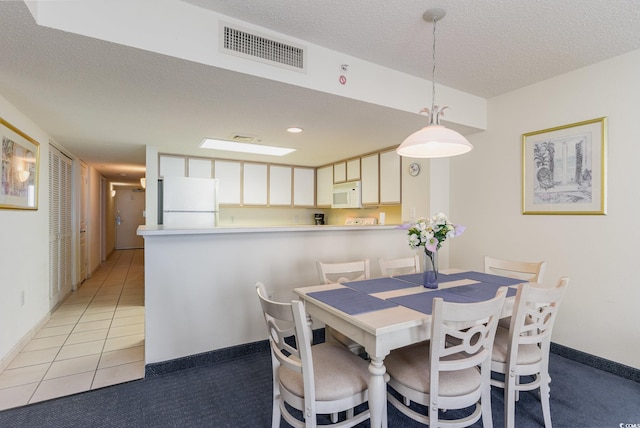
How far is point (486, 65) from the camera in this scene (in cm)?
251

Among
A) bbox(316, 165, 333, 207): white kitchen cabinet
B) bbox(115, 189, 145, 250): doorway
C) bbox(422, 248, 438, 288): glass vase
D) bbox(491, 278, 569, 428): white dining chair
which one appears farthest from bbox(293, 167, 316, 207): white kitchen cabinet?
bbox(115, 189, 145, 250): doorway

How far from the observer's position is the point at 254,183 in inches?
198

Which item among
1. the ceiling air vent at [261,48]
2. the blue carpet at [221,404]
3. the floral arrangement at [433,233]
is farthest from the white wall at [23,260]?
the floral arrangement at [433,233]

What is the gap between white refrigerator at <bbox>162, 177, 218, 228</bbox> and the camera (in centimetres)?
391

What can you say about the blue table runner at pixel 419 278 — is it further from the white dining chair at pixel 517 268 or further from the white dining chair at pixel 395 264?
the white dining chair at pixel 517 268

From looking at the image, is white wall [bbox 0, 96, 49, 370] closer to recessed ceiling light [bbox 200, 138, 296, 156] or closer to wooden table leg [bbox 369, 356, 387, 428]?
recessed ceiling light [bbox 200, 138, 296, 156]

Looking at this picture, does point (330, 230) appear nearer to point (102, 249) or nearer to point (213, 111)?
point (213, 111)

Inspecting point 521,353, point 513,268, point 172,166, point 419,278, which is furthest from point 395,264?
point 172,166

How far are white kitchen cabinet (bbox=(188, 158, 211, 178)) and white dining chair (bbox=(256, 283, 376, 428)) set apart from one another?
3.51m

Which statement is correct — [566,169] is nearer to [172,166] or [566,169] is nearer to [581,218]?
[581,218]

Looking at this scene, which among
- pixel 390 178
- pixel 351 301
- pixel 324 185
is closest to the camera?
pixel 351 301

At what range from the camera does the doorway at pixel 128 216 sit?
32.7 feet

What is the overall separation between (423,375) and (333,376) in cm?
43

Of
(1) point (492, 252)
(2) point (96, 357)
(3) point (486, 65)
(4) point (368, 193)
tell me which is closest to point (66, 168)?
(2) point (96, 357)
